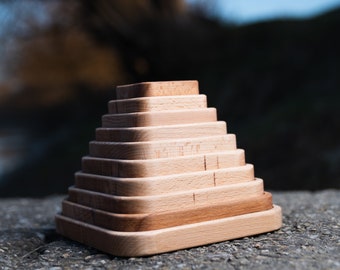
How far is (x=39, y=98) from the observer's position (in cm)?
1330

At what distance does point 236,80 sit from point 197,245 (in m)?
7.66

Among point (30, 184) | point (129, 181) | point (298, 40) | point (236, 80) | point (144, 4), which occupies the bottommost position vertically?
point (30, 184)

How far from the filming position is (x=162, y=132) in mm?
2082

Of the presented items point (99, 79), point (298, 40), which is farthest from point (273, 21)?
point (99, 79)

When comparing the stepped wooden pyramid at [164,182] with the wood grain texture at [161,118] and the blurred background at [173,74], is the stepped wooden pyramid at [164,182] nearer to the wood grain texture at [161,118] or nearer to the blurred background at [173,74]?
the wood grain texture at [161,118]

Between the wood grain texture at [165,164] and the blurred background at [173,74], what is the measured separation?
4302 mm

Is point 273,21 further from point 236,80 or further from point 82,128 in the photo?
point 82,128

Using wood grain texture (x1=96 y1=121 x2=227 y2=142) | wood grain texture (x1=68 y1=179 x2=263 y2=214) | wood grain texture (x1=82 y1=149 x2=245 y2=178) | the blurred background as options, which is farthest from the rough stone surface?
the blurred background

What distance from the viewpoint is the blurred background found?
24.5 ft

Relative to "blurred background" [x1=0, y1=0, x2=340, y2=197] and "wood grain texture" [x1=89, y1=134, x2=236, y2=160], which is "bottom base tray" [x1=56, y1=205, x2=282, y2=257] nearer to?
"wood grain texture" [x1=89, y1=134, x2=236, y2=160]

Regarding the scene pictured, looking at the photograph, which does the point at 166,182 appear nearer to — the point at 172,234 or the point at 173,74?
the point at 172,234

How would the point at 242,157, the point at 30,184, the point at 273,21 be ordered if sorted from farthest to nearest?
1. the point at 273,21
2. the point at 30,184
3. the point at 242,157

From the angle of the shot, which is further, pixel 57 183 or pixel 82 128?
pixel 82 128

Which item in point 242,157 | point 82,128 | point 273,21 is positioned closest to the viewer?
point 242,157
